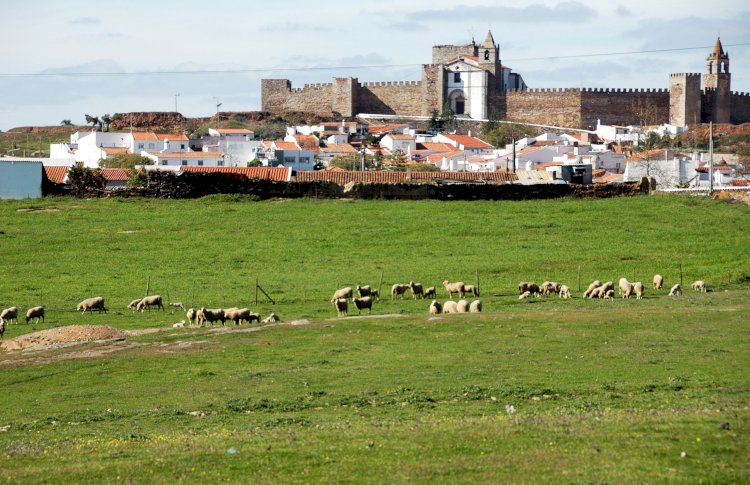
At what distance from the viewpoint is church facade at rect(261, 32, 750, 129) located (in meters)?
124

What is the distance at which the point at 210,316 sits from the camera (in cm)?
3100

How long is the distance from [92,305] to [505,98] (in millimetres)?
94161

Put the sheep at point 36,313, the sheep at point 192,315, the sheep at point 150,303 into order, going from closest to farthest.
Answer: the sheep at point 192,315 < the sheep at point 36,313 < the sheep at point 150,303

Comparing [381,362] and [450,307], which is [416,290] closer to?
[450,307]

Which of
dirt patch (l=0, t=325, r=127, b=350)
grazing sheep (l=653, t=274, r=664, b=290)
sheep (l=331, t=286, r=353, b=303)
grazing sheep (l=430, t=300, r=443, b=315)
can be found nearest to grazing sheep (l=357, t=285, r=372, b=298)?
sheep (l=331, t=286, r=353, b=303)

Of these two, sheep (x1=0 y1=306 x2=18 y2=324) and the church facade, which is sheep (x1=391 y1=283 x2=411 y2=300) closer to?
sheep (x1=0 y1=306 x2=18 y2=324)

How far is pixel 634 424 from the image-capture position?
53.3ft

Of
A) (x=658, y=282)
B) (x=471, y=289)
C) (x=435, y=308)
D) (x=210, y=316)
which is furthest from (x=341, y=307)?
(x=658, y=282)

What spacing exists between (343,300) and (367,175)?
38.9m

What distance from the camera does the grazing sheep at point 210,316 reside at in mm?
30797

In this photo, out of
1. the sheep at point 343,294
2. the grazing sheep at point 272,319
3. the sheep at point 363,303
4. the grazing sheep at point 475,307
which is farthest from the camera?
the sheep at point 343,294

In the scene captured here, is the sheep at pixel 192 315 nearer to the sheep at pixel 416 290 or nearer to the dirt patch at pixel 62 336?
the dirt patch at pixel 62 336

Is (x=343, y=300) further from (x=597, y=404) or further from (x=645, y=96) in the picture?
(x=645, y=96)

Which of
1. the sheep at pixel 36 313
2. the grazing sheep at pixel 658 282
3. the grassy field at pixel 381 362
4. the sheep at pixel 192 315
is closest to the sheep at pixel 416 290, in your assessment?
the grassy field at pixel 381 362
